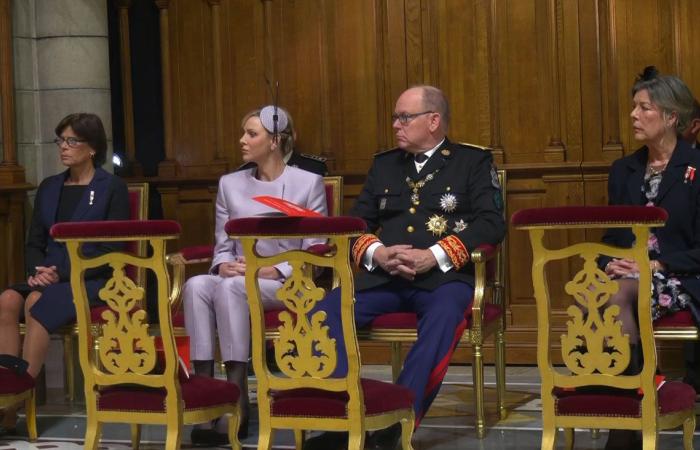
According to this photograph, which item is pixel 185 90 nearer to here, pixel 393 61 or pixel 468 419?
pixel 393 61

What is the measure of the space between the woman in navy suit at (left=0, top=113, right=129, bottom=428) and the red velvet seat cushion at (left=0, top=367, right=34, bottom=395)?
33 cm

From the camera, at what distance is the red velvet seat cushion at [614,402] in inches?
155

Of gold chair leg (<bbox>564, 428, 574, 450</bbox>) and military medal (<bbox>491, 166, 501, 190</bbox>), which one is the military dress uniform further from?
gold chair leg (<bbox>564, 428, 574, 450</bbox>)

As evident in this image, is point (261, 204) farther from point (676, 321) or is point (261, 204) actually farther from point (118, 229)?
point (676, 321)

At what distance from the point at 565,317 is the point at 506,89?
3.98 ft

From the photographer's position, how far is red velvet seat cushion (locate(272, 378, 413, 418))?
4.04m

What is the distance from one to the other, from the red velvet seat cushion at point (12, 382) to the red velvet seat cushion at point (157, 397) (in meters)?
0.78

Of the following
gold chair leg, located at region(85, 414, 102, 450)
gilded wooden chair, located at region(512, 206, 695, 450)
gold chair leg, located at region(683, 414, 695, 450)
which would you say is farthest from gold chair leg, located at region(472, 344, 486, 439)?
gold chair leg, located at region(85, 414, 102, 450)

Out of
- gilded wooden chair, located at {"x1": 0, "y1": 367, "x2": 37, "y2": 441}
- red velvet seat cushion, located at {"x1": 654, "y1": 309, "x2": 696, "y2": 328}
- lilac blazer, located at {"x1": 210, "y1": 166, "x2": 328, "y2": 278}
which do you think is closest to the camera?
red velvet seat cushion, located at {"x1": 654, "y1": 309, "x2": 696, "y2": 328}

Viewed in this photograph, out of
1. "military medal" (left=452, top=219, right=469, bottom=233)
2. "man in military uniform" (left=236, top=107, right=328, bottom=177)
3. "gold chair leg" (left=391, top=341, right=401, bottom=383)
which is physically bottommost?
"gold chair leg" (left=391, top=341, right=401, bottom=383)

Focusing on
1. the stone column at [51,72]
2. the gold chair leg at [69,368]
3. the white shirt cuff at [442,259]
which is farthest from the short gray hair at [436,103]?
the stone column at [51,72]

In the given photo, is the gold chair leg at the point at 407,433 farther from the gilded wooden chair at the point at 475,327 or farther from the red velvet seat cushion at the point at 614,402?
the gilded wooden chair at the point at 475,327

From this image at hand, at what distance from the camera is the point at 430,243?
514 cm

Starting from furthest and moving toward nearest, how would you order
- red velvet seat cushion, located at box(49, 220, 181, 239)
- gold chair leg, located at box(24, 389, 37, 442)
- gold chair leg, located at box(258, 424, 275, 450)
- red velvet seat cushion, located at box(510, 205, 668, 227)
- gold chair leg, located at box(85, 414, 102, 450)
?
gold chair leg, located at box(24, 389, 37, 442), gold chair leg, located at box(85, 414, 102, 450), red velvet seat cushion, located at box(49, 220, 181, 239), gold chair leg, located at box(258, 424, 275, 450), red velvet seat cushion, located at box(510, 205, 668, 227)
